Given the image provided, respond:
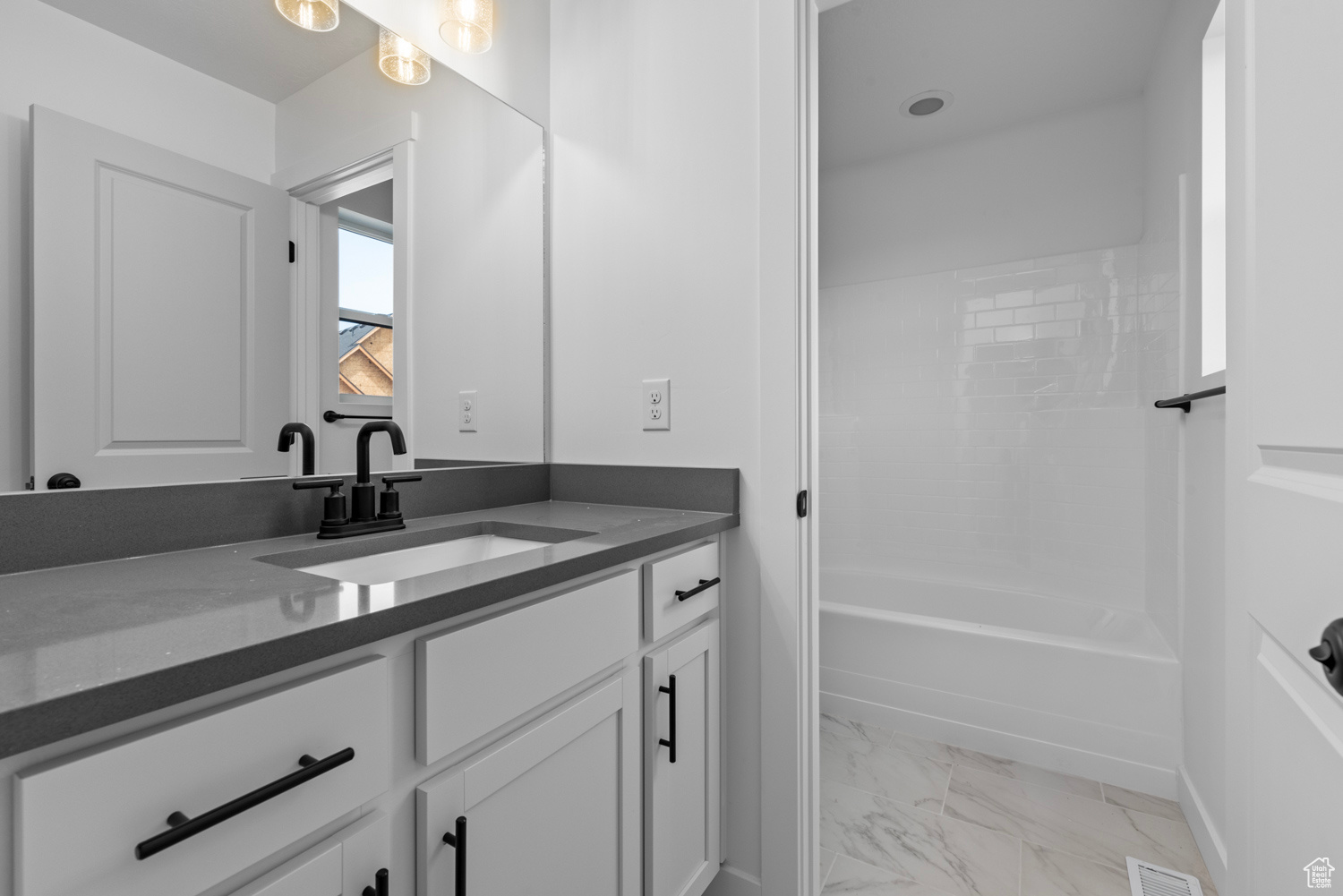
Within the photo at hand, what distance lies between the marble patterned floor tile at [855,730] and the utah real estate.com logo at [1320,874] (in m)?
1.73

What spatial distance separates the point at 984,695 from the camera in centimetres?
207

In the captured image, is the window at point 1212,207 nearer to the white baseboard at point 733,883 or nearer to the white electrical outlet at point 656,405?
the white electrical outlet at point 656,405

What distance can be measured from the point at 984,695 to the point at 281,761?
217cm

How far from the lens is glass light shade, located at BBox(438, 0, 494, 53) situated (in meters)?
1.44

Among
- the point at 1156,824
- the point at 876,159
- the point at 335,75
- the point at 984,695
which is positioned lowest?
the point at 1156,824

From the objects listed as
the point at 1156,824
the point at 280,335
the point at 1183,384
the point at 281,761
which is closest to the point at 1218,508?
the point at 1183,384

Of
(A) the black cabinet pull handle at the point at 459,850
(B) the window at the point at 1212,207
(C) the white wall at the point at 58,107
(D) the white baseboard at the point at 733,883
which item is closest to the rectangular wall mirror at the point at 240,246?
(C) the white wall at the point at 58,107

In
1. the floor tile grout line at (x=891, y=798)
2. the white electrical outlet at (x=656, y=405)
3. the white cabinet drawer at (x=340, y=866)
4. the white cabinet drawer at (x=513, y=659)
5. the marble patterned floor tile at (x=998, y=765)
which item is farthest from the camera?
the marble patterned floor tile at (x=998, y=765)

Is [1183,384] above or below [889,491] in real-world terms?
above

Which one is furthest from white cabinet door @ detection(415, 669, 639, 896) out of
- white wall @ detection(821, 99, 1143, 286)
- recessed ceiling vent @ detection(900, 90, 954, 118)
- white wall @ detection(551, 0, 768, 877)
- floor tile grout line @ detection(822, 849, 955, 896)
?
white wall @ detection(821, 99, 1143, 286)

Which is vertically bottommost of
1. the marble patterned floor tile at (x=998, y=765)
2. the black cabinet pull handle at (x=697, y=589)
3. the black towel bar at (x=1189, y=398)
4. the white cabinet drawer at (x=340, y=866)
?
the marble patterned floor tile at (x=998, y=765)

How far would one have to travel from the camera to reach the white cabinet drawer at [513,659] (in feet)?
2.25

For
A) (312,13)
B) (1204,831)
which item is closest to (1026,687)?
(1204,831)

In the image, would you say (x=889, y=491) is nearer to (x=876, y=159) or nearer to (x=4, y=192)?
(x=876, y=159)
